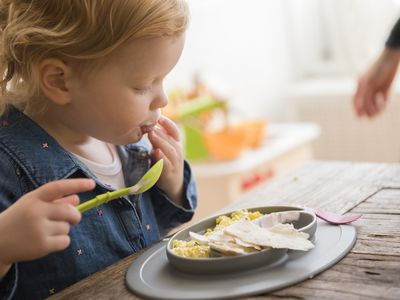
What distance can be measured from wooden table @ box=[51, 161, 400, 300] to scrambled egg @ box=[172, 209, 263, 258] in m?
0.08

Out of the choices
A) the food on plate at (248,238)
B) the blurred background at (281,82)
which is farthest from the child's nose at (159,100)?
the blurred background at (281,82)

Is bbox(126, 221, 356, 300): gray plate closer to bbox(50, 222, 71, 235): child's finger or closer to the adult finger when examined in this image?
bbox(50, 222, 71, 235): child's finger

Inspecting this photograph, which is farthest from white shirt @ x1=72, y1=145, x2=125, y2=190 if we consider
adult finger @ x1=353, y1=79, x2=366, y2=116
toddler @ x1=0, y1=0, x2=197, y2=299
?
adult finger @ x1=353, y1=79, x2=366, y2=116

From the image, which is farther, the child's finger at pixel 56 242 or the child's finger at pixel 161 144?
the child's finger at pixel 161 144

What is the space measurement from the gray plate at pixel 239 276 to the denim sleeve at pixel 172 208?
327mm

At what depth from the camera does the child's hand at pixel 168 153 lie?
46.6 inches

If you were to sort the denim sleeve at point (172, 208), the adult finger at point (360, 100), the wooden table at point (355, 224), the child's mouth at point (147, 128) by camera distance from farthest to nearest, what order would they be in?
1. the adult finger at point (360, 100)
2. the denim sleeve at point (172, 208)
3. the child's mouth at point (147, 128)
4. the wooden table at point (355, 224)

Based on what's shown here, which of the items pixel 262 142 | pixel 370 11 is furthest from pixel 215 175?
pixel 370 11

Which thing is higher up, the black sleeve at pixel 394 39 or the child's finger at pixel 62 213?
the child's finger at pixel 62 213

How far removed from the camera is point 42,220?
812 mm

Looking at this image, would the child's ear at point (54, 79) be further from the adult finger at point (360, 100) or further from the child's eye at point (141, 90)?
the adult finger at point (360, 100)

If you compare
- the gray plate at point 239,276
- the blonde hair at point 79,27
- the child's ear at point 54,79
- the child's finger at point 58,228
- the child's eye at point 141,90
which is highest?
the blonde hair at point 79,27

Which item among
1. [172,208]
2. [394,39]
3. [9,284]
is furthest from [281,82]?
[9,284]

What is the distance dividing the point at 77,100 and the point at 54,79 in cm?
5
